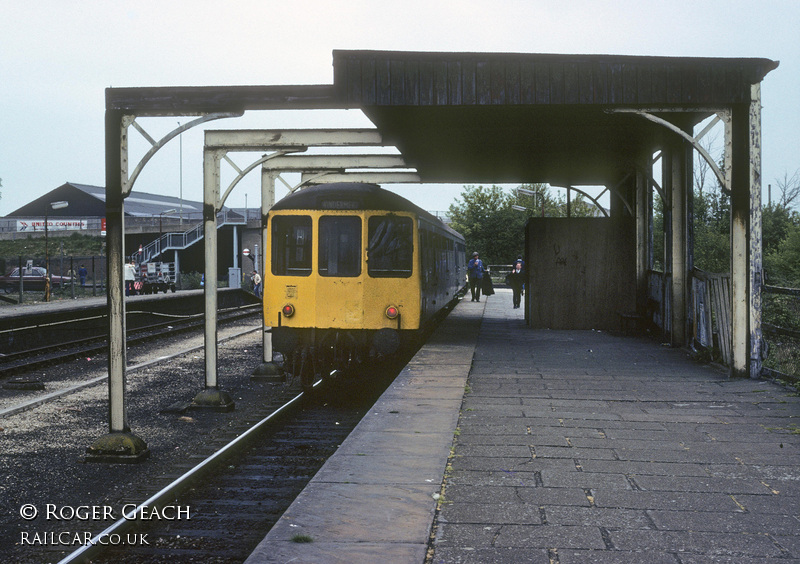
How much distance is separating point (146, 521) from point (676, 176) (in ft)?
31.5

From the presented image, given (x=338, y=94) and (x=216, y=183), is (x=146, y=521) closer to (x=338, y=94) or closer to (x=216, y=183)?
(x=338, y=94)

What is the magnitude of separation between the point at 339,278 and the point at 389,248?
83 cm

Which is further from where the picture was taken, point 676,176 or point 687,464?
point 676,176

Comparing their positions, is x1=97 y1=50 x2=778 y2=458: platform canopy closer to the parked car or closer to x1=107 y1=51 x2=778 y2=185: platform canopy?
x1=107 y1=51 x2=778 y2=185: platform canopy

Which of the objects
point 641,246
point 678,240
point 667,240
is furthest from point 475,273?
point 678,240

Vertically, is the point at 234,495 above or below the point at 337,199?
below

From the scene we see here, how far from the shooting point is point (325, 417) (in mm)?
9312

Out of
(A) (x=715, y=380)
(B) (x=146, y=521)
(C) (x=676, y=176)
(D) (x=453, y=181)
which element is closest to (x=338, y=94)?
(B) (x=146, y=521)

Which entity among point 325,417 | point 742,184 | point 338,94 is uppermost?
point 338,94

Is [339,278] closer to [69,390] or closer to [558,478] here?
[69,390]

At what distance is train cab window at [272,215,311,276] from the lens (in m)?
11.0

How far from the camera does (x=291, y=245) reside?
36.3 ft

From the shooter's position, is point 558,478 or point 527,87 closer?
point 558,478

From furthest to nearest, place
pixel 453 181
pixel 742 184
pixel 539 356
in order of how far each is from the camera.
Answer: pixel 453 181 → pixel 539 356 → pixel 742 184
